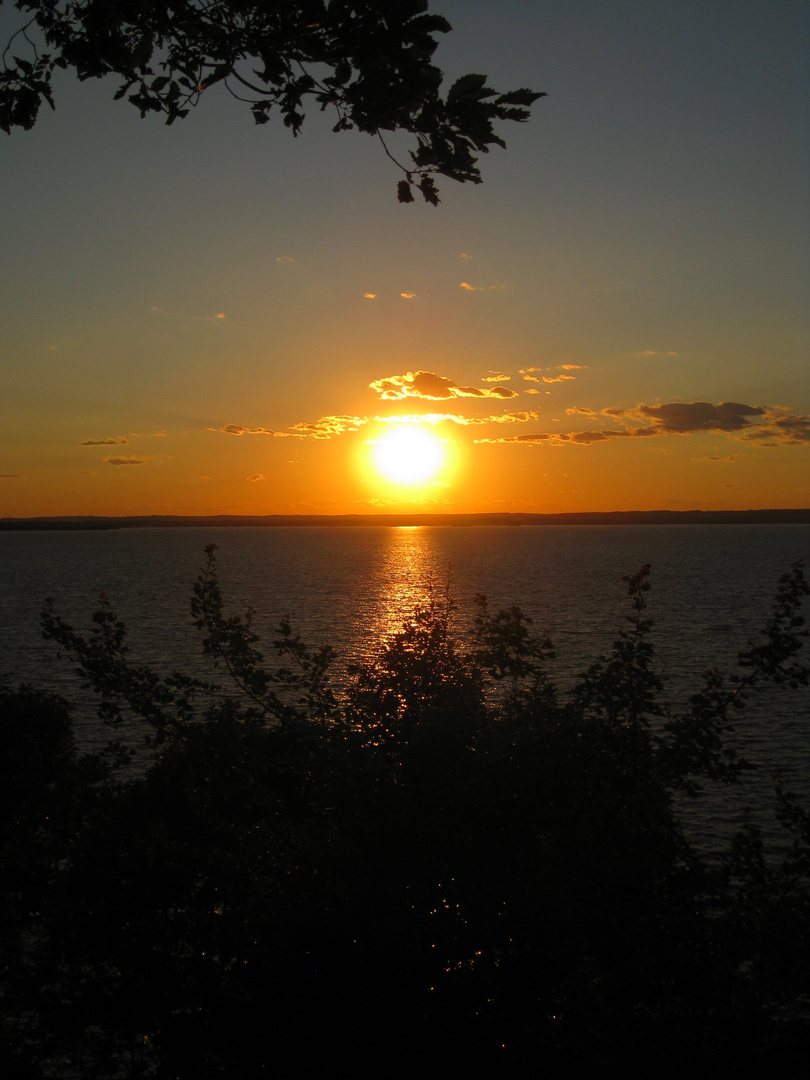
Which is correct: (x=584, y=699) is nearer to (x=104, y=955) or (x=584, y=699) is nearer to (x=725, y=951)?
(x=725, y=951)

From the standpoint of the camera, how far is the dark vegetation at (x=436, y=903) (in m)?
8.02

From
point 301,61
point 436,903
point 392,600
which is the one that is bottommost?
point 392,600

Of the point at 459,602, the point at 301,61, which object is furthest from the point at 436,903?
the point at 459,602

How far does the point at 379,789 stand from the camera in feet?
29.9

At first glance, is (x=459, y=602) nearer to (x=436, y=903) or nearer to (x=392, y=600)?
(x=392, y=600)

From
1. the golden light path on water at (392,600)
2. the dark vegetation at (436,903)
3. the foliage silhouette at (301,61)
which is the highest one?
the foliage silhouette at (301,61)

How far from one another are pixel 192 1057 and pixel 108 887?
3790 mm

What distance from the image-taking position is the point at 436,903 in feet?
27.4

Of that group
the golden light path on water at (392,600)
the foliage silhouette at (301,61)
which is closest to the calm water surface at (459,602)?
the golden light path on water at (392,600)

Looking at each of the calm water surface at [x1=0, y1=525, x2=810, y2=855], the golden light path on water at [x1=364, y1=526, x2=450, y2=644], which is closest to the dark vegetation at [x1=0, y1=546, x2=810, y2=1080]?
the calm water surface at [x1=0, y1=525, x2=810, y2=855]

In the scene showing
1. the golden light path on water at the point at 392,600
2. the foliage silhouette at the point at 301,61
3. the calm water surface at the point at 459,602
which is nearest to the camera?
the foliage silhouette at the point at 301,61

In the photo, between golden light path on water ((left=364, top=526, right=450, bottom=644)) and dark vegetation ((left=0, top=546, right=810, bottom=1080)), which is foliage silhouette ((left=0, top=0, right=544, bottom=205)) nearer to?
dark vegetation ((left=0, top=546, right=810, bottom=1080))

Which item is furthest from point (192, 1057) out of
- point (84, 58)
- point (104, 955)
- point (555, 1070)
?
point (84, 58)

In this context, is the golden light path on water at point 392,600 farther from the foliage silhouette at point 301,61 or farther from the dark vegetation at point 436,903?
the foliage silhouette at point 301,61
